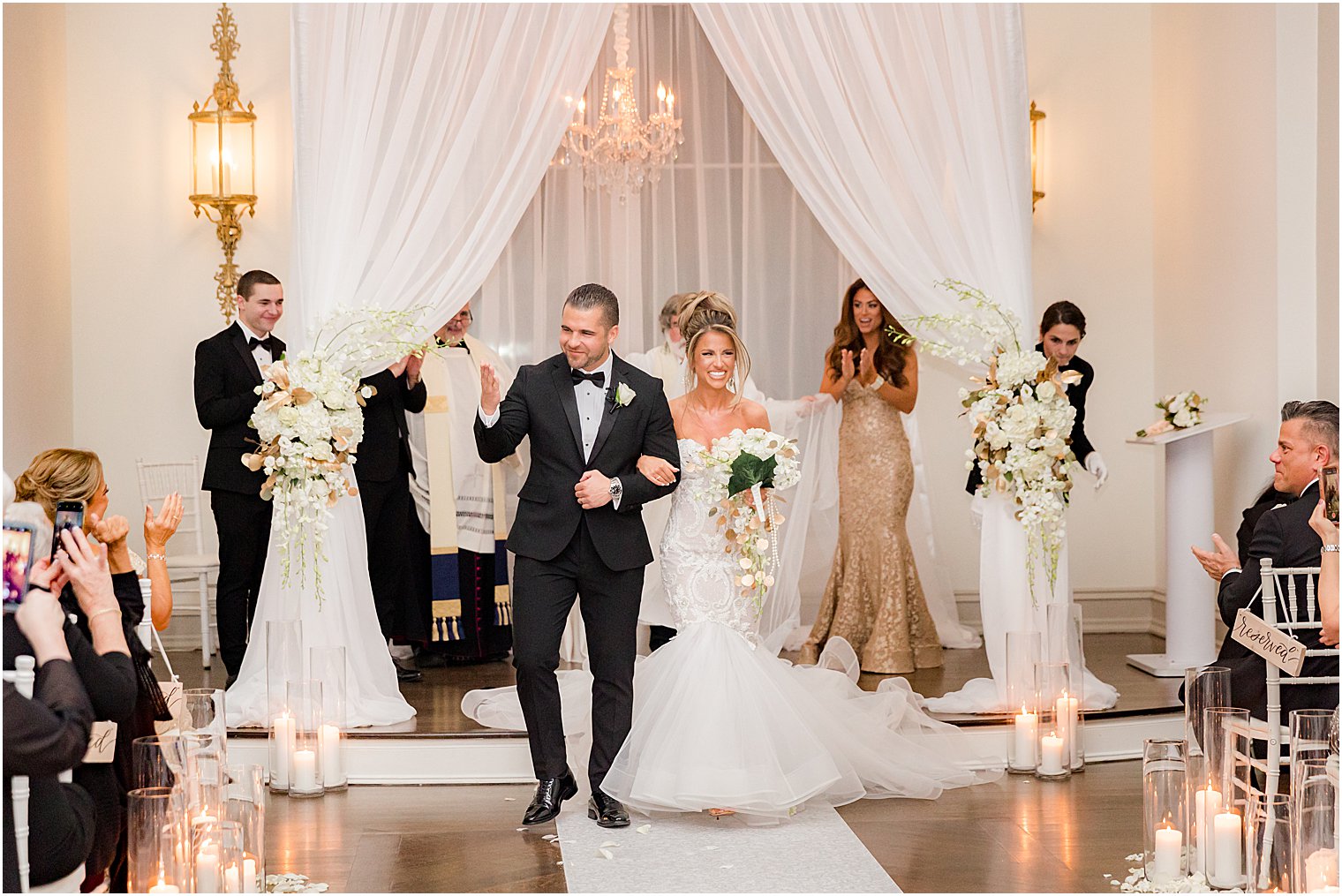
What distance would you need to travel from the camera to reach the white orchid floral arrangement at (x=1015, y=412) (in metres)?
5.07

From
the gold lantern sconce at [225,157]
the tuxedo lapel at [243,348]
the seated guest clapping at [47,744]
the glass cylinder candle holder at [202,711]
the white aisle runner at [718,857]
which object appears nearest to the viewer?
the seated guest clapping at [47,744]

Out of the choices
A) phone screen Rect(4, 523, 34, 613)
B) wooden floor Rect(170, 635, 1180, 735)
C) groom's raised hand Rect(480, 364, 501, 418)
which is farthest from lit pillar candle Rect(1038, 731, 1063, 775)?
phone screen Rect(4, 523, 34, 613)

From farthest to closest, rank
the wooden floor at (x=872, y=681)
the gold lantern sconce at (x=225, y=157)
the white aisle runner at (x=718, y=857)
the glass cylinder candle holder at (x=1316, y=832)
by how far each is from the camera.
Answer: the gold lantern sconce at (x=225, y=157)
the wooden floor at (x=872, y=681)
the white aisle runner at (x=718, y=857)
the glass cylinder candle holder at (x=1316, y=832)

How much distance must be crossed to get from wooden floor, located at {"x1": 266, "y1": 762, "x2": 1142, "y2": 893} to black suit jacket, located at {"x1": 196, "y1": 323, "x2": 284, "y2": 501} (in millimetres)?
1625

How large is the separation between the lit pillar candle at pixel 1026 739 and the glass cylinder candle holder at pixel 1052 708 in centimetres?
2

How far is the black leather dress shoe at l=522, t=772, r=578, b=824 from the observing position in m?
4.31

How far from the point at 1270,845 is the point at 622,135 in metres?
4.13

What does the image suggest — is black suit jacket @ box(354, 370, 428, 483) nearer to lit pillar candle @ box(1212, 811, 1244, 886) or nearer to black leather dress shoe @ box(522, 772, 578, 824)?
black leather dress shoe @ box(522, 772, 578, 824)

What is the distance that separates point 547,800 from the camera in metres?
4.32

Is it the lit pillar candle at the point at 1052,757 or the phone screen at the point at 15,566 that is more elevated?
the phone screen at the point at 15,566

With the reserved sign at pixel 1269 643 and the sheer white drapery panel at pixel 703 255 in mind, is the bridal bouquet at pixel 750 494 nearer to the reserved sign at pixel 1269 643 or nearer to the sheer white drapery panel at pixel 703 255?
the reserved sign at pixel 1269 643

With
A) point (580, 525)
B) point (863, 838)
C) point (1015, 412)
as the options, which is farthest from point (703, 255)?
point (863, 838)


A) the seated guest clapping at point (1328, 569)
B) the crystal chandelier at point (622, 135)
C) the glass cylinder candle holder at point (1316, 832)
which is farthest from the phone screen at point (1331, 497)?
the crystal chandelier at point (622, 135)

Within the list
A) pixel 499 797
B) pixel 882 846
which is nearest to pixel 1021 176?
pixel 882 846
